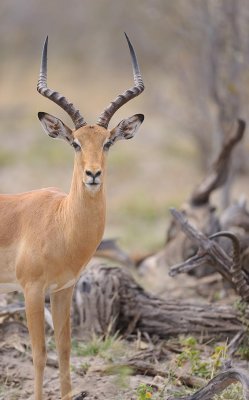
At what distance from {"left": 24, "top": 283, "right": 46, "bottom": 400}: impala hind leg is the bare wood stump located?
1916 millimetres

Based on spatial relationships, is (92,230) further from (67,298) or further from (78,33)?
(78,33)

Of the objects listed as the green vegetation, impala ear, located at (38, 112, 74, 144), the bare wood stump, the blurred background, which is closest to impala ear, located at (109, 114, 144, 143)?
impala ear, located at (38, 112, 74, 144)

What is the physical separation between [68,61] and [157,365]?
27.9 metres

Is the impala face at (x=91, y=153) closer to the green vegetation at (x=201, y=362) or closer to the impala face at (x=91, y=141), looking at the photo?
the impala face at (x=91, y=141)

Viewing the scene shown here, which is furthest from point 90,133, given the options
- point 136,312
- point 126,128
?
point 136,312

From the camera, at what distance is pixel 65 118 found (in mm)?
24328

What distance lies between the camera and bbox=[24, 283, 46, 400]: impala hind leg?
656 centimetres

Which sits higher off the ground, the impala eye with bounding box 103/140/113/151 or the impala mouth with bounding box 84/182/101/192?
the impala eye with bounding box 103/140/113/151

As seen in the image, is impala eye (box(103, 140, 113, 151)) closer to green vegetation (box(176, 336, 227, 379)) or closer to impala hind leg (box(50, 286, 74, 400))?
impala hind leg (box(50, 286, 74, 400))

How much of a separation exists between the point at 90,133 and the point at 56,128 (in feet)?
1.34

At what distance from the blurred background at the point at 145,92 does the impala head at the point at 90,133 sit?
4.99 m

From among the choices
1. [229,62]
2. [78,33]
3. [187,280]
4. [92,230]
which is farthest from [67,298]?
[78,33]

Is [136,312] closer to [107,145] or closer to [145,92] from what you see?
[107,145]

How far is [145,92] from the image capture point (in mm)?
26172
